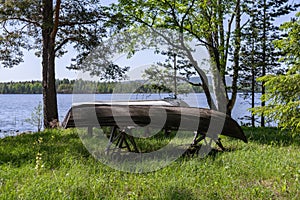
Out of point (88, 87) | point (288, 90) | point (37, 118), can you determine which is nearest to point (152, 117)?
point (288, 90)

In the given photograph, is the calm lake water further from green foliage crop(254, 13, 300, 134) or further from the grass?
green foliage crop(254, 13, 300, 134)

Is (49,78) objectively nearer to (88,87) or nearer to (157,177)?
(88,87)

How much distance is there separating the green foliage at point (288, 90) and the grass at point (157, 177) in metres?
0.56

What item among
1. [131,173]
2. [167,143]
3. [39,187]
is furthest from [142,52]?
[39,187]

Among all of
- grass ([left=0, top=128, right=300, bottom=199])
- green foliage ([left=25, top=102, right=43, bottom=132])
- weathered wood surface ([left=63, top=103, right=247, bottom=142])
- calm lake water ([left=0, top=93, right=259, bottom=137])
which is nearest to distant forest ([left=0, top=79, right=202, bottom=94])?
calm lake water ([left=0, top=93, right=259, bottom=137])

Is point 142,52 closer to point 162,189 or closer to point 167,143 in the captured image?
point 167,143

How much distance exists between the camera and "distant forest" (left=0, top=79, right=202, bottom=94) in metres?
7.68

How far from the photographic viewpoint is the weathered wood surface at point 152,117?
4.09 m

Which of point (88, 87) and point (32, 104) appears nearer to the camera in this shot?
point (88, 87)

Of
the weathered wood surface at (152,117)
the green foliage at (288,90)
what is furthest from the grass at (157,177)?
the green foliage at (288,90)

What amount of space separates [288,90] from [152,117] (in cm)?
207

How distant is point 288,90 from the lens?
4.29m

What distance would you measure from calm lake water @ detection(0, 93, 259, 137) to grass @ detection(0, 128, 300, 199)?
250 centimetres

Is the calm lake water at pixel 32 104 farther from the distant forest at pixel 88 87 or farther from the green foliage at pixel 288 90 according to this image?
the green foliage at pixel 288 90
